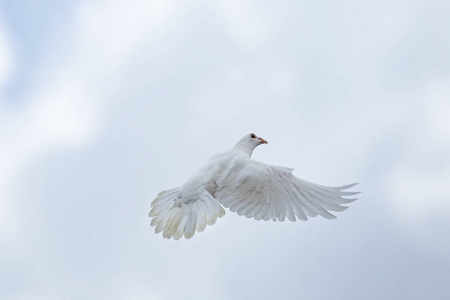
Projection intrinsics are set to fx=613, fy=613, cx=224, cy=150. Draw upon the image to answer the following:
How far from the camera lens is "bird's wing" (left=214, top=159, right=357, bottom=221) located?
1232cm

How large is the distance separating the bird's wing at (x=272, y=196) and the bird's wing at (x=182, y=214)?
0.32 m

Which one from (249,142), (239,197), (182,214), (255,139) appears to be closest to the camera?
(239,197)

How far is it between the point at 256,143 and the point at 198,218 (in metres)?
3.29

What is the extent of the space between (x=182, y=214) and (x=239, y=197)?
1.23 meters

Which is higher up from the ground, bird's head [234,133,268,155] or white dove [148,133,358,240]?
bird's head [234,133,268,155]

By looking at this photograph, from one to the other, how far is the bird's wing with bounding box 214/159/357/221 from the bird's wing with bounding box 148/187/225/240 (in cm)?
32

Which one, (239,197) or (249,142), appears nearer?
(239,197)

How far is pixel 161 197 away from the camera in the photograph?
13.3 m

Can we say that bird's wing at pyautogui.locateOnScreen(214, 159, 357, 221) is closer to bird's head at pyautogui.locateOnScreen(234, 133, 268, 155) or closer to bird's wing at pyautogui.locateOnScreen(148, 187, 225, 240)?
bird's wing at pyautogui.locateOnScreen(148, 187, 225, 240)

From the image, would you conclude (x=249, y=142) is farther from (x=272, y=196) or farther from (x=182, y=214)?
(x=182, y=214)

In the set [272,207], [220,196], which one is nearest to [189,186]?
[220,196]

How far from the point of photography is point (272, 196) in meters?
12.6

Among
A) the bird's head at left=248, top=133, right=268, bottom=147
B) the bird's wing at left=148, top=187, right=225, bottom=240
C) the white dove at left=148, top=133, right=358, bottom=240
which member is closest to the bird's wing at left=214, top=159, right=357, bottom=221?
the white dove at left=148, top=133, right=358, bottom=240

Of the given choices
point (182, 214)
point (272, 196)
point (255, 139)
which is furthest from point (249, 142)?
point (182, 214)
